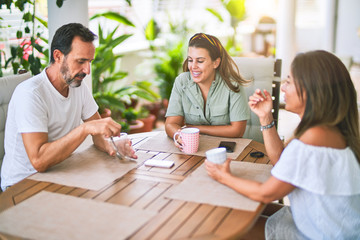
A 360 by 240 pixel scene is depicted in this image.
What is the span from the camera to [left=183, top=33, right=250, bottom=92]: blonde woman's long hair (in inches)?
92.0

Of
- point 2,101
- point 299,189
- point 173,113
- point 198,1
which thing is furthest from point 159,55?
point 299,189

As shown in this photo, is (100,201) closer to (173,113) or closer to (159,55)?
(173,113)

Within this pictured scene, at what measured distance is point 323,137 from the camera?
1.40m

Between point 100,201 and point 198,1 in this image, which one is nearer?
point 100,201

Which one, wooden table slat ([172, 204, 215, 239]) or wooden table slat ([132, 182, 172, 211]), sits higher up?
wooden table slat ([132, 182, 172, 211])

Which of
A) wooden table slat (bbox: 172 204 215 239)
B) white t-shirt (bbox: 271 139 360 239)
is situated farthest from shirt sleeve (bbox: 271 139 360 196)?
wooden table slat (bbox: 172 204 215 239)

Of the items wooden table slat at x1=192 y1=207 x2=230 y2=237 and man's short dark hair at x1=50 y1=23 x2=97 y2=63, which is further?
man's short dark hair at x1=50 y1=23 x2=97 y2=63

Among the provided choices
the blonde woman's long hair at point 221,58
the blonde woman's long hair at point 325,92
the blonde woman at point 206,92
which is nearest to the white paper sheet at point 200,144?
the blonde woman at point 206,92

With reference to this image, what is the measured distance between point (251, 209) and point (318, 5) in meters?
9.85

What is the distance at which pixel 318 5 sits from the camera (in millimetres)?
10062

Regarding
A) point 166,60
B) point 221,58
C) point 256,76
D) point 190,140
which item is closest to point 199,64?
point 221,58

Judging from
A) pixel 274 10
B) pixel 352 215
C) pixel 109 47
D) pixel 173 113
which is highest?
pixel 274 10

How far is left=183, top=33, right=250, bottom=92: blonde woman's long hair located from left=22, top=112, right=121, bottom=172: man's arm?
89 cm

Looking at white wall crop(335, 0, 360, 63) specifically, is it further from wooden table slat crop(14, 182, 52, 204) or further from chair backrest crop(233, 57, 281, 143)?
wooden table slat crop(14, 182, 52, 204)
